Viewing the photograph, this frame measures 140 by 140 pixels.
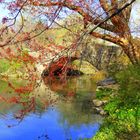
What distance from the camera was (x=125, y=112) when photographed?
1583 cm

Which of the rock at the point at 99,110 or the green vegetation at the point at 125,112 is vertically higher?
the rock at the point at 99,110

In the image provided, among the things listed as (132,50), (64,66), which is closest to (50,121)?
(132,50)

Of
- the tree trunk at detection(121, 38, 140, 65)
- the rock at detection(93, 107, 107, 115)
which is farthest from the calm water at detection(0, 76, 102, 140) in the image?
the tree trunk at detection(121, 38, 140, 65)

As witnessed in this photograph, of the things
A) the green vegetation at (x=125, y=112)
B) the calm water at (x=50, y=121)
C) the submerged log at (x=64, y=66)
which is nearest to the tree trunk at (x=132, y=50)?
the green vegetation at (x=125, y=112)

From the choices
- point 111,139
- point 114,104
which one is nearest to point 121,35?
point 114,104

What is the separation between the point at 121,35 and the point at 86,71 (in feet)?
104

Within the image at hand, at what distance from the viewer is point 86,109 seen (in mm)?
22906

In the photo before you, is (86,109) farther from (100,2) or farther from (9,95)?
(100,2)

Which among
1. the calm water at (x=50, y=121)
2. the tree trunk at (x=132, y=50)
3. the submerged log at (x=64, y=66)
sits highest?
the tree trunk at (x=132, y=50)

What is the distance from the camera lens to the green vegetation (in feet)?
44.1

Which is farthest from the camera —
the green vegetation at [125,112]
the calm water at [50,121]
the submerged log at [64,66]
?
the calm water at [50,121]

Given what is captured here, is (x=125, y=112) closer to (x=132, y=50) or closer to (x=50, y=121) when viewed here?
→ (x=132, y=50)

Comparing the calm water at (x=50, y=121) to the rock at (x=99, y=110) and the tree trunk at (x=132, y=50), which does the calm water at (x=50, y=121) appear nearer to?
the rock at (x=99, y=110)

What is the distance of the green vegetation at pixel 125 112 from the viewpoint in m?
13.4
